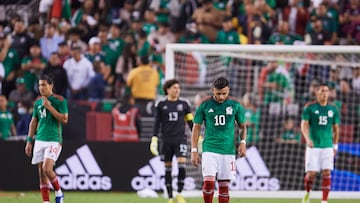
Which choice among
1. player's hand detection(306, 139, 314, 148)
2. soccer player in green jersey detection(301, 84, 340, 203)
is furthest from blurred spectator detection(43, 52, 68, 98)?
player's hand detection(306, 139, 314, 148)

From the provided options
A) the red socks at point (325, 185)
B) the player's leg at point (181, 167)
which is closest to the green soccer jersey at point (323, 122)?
the red socks at point (325, 185)

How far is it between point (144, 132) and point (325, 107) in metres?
5.52

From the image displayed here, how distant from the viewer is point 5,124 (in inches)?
896

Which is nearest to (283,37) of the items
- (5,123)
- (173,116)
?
(5,123)

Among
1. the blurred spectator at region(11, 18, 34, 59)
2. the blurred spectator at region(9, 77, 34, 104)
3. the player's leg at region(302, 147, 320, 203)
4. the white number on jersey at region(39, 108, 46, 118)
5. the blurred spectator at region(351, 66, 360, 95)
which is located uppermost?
the blurred spectator at region(11, 18, 34, 59)

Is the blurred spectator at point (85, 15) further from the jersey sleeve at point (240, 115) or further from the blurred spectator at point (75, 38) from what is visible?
the jersey sleeve at point (240, 115)

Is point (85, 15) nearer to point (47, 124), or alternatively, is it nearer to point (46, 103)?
point (47, 124)

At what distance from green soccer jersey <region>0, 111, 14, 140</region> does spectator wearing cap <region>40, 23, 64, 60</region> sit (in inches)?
126

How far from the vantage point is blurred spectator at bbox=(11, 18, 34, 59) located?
25.7m

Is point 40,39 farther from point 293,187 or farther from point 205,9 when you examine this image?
point 293,187

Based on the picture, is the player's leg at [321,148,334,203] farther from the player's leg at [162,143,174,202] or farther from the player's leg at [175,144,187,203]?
the player's leg at [162,143,174,202]

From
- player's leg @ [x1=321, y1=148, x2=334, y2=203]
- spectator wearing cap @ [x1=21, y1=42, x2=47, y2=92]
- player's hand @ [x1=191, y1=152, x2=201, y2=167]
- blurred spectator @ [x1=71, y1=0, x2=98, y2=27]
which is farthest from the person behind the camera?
blurred spectator @ [x1=71, y1=0, x2=98, y2=27]

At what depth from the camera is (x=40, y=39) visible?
2603cm

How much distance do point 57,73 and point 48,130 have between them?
746cm
